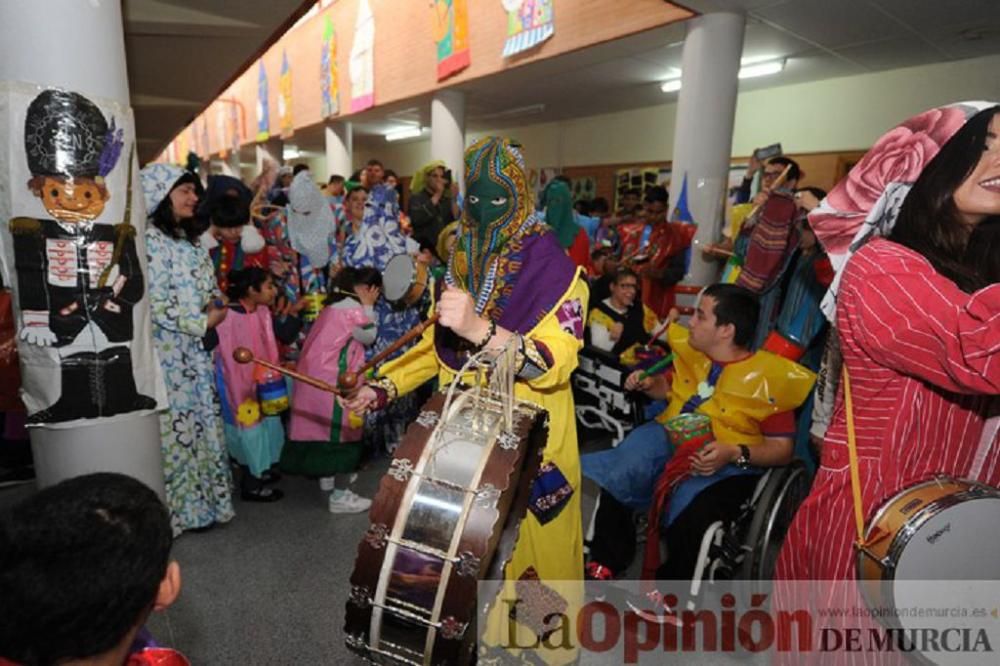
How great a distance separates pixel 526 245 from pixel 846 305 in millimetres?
774

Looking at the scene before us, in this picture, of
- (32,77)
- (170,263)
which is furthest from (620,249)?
(32,77)

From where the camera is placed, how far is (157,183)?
2.45 m

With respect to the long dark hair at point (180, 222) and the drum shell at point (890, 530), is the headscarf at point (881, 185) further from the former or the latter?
the long dark hair at point (180, 222)

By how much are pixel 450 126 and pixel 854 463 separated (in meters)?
6.99

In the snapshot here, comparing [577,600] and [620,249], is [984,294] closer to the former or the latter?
[577,600]

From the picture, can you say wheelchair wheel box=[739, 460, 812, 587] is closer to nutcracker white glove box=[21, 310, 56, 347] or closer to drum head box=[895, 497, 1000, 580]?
drum head box=[895, 497, 1000, 580]

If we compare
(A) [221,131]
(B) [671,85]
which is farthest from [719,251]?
(A) [221,131]

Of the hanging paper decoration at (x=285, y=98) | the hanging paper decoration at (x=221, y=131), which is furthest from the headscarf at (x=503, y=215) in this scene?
the hanging paper decoration at (x=221, y=131)

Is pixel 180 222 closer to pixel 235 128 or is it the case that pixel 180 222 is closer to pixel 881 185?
pixel 881 185

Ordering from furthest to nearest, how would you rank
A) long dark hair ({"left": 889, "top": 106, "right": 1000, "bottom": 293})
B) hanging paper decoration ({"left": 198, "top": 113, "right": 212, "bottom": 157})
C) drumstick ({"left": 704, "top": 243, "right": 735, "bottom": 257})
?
1. hanging paper decoration ({"left": 198, "top": 113, "right": 212, "bottom": 157})
2. drumstick ({"left": 704, "top": 243, "right": 735, "bottom": 257})
3. long dark hair ({"left": 889, "top": 106, "right": 1000, "bottom": 293})

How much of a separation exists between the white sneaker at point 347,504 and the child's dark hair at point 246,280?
1.14 metres

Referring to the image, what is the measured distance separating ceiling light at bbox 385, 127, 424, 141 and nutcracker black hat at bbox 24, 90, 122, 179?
990 centimetres

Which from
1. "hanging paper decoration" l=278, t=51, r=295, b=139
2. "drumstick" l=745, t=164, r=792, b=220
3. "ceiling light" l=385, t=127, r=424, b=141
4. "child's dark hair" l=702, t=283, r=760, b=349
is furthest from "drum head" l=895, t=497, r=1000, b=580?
"hanging paper decoration" l=278, t=51, r=295, b=139

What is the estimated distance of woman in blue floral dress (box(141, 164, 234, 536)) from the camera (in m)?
2.47
